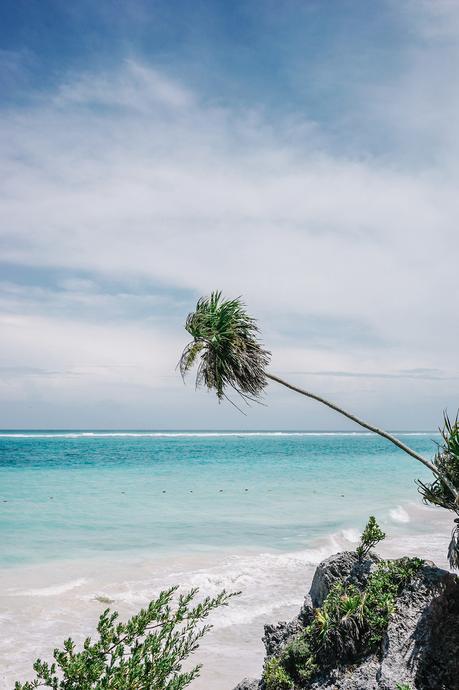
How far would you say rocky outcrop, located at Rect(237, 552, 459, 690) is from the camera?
5.90 m

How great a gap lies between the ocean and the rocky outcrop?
3.13 metres

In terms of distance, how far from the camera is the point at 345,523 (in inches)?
829

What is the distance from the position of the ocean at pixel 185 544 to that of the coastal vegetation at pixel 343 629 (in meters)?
2.18

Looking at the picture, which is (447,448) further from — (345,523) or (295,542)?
(345,523)

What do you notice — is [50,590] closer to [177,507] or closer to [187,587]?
[187,587]

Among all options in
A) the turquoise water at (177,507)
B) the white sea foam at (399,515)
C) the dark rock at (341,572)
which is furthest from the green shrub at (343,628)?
the white sea foam at (399,515)

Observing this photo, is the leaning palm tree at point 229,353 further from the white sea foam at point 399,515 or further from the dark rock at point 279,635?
the white sea foam at point 399,515

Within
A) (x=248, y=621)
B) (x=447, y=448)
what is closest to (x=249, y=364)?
(x=447, y=448)

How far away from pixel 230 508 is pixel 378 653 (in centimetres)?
1845

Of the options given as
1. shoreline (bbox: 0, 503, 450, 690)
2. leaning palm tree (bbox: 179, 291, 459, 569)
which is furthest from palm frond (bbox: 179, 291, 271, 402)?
shoreline (bbox: 0, 503, 450, 690)

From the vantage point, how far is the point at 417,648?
6.06 meters

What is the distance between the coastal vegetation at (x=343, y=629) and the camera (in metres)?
6.36

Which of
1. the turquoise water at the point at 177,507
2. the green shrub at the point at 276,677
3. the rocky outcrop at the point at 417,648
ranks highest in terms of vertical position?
the rocky outcrop at the point at 417,648

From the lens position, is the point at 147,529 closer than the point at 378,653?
No
